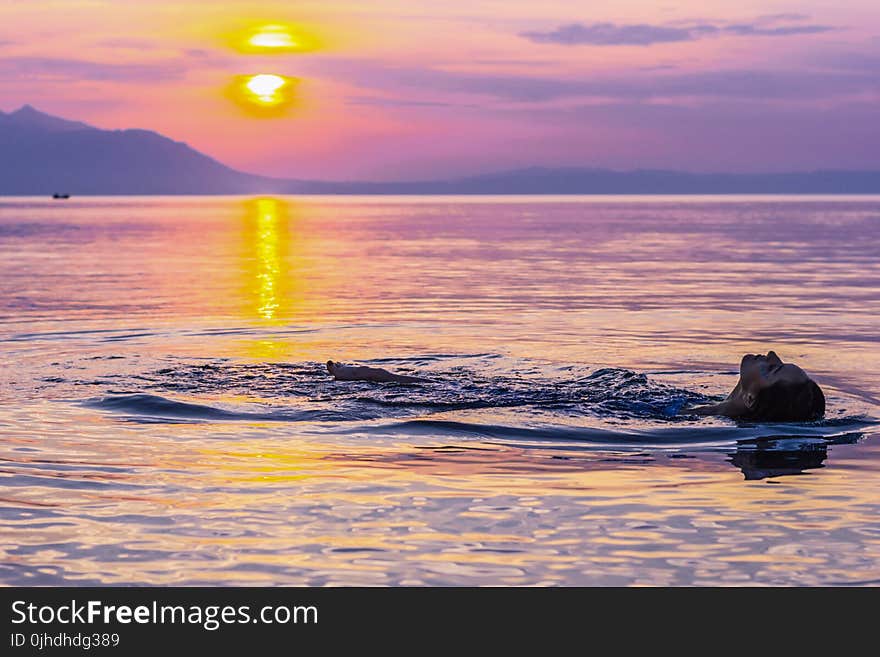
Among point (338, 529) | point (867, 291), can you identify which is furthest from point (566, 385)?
point (867, 291)

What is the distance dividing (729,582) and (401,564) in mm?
2311

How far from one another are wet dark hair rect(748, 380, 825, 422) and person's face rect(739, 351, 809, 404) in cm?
6

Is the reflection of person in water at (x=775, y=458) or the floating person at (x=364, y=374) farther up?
the floating person at (x=364, y=374)

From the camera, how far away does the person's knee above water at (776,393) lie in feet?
47.3

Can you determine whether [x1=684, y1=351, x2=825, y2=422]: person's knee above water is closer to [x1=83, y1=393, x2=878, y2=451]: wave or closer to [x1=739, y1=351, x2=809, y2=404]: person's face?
[x1=739, y1=351, x2=809, y2=404]: person's face

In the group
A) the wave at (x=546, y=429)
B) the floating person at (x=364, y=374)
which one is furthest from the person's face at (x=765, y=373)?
the floating person at (x=364, y=374)

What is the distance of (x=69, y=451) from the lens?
13.2 meters

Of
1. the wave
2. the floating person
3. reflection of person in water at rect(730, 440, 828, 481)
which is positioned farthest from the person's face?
the floating person

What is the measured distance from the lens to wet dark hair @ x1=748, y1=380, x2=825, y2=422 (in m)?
14.5

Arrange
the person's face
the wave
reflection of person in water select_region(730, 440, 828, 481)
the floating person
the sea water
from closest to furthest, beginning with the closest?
the sea water → reflection of person in water select_region(730, 440, 828, 481) → the wave → the person's face → the floating person

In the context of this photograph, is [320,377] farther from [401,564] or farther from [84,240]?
[84,240]

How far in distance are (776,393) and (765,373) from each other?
26 centimetres

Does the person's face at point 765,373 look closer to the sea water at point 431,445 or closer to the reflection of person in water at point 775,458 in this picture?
the sea water at point 431,445

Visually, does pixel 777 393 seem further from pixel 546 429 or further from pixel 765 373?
pixel 546 429
